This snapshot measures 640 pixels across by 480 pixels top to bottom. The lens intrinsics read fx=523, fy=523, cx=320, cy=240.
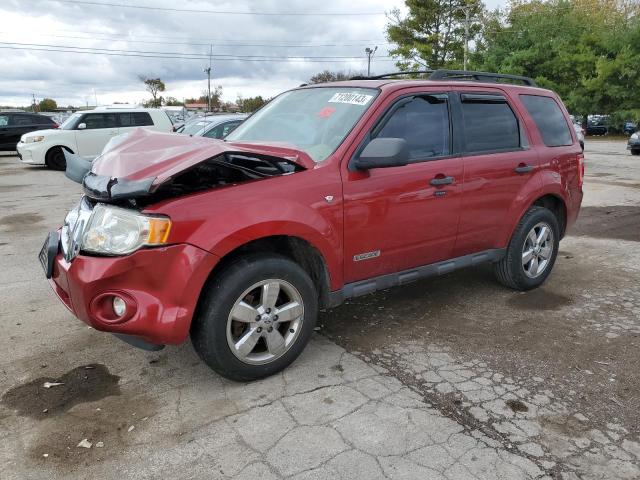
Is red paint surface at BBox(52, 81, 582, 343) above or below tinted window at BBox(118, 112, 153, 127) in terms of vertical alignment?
below

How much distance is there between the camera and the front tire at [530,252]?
15.2 feet

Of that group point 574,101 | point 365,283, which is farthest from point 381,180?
point 574,101

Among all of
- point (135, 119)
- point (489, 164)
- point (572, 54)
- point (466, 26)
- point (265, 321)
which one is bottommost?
point (265, 321)

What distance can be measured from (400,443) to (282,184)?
1581 millimetres

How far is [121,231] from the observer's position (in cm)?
280

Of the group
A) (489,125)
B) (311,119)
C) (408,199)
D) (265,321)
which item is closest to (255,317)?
(265,321)

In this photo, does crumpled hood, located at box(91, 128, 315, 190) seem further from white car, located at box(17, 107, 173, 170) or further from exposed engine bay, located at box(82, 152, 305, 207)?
white car, located at box(17, 107, 173, 170)

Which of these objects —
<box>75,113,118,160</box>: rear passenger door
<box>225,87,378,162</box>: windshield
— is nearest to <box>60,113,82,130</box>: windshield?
<box>75,113,118,160</box>: rear passenger door

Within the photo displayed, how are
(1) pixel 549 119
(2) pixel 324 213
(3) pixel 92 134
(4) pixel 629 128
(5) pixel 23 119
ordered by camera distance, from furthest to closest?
(4) pixel 629 128 < (5) pixel 23 119 < (3) pixel 92 134 < (1) pixel 549 119 < (2) pixel 324 213

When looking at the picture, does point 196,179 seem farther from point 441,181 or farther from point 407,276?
point 441,181

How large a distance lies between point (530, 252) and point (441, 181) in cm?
149

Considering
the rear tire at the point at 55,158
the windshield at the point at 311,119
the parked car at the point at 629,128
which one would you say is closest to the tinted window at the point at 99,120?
the rear tire at the point at 55,158

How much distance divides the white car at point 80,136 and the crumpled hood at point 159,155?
40.8 feet

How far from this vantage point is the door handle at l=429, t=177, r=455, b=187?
3829 millimetres
